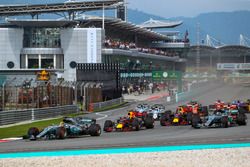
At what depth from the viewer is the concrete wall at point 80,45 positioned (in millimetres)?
73750

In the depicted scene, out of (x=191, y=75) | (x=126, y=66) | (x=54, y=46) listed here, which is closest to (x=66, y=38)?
(x=54, y=46)

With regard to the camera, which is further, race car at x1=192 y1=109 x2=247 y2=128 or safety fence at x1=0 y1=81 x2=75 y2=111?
safety fence at x1=0 y1=81 x2=75 y2=111

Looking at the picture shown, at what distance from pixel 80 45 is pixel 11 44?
9.41 m

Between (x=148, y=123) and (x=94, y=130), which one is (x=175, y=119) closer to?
(x=148, y=123)

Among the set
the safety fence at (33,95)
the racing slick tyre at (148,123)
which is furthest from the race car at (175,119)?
the safety fence at (33,95)

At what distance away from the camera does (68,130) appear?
2141 cm

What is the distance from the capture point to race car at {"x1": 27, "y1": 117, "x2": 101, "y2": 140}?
20.7 m

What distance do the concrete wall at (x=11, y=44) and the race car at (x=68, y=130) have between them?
52295mm

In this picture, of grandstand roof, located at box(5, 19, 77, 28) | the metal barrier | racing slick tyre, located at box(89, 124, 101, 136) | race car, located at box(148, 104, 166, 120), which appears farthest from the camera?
grandstand roof, located at box(5, 19, 77, 28)

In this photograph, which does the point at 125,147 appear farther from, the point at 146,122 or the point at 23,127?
the point at 23,127

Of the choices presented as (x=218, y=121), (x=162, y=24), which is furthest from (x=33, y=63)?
(x=162, y=24)

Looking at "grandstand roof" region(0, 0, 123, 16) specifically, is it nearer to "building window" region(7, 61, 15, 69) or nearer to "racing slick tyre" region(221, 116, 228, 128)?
"building window" region(7, 61, 15, 69)

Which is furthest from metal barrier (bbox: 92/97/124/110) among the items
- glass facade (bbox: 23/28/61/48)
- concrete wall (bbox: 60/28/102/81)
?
glass facade (bbox: 23/28/61/48)

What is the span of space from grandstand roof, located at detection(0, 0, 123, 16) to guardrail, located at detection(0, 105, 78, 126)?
4066 cm
